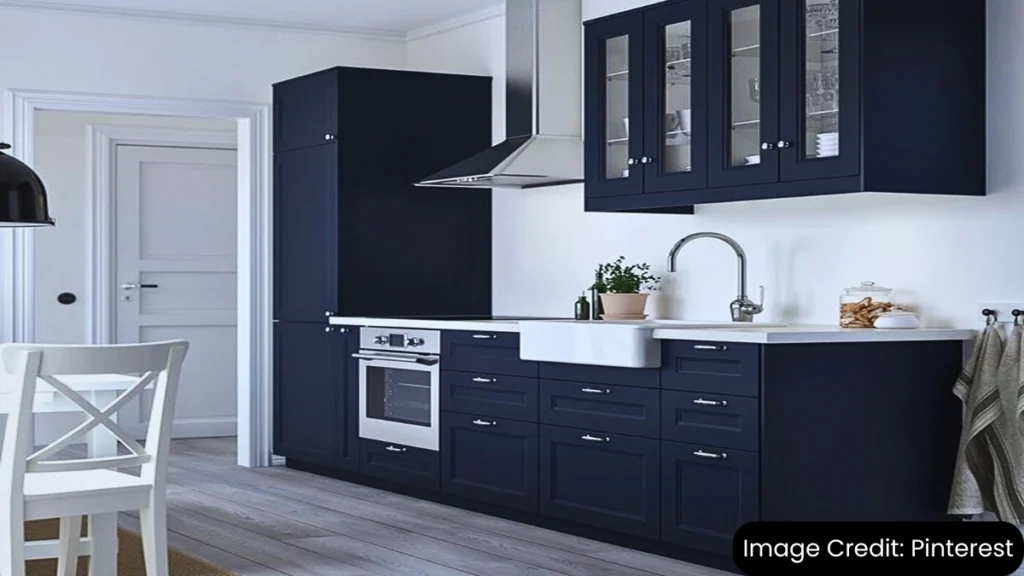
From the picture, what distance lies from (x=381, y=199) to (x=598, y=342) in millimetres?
2124

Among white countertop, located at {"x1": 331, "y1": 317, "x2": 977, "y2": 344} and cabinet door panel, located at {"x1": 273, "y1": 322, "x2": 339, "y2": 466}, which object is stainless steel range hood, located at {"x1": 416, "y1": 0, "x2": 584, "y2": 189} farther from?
white countertop, located at {"x1": 331, "y1": 317, "x2": 977, "y2": 344}

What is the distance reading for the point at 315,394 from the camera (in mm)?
6926

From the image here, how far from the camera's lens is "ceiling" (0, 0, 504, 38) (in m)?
→ 6.78

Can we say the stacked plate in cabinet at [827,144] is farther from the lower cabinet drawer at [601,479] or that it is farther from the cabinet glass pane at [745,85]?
the lower cabinet drawer at [601,479]

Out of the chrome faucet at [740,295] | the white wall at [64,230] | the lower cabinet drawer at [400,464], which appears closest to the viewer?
the chrome faucet at [740,295]

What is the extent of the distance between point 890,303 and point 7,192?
2.73m

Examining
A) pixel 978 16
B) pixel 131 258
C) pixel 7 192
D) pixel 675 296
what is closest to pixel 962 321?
pixel 978 16

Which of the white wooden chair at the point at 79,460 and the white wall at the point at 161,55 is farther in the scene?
the white wall at the point at 161,55

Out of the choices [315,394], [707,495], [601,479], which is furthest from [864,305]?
[315,394]

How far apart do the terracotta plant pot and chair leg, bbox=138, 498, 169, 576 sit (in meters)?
2.27

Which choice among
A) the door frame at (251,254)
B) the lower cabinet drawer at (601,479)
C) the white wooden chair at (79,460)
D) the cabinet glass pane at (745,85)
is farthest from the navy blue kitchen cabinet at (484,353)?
the white wooden chair at (79,460)

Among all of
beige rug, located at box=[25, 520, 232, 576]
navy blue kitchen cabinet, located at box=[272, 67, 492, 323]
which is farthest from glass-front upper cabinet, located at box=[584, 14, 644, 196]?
beige rug, located at box=[25, 520, 232, 576]

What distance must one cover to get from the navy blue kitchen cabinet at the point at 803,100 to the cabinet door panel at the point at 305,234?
1870mm

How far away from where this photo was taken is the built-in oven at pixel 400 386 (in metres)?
6.07
